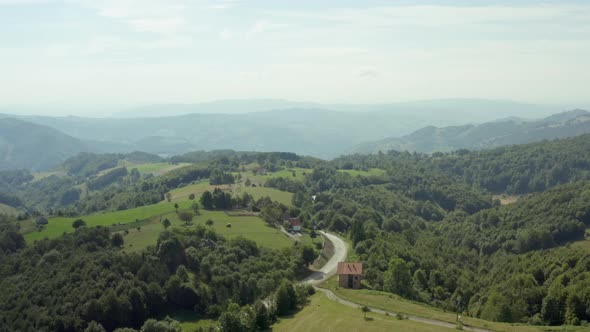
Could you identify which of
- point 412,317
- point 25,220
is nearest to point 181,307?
point 412,317

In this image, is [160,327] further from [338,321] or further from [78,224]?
[78,224]

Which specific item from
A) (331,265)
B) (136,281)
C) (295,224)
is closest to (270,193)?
(295,224)

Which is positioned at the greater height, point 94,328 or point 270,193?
point 270,193

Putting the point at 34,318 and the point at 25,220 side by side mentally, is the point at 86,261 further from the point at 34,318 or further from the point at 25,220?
the point at 25,220

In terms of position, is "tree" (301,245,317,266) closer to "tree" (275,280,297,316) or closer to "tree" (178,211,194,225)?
"tree" (275,280,297,316)

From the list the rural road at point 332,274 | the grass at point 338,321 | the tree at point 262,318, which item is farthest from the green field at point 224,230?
the tree at point 262,318

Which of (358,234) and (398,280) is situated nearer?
(398,280)

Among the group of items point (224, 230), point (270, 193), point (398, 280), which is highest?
point (224, 230)
